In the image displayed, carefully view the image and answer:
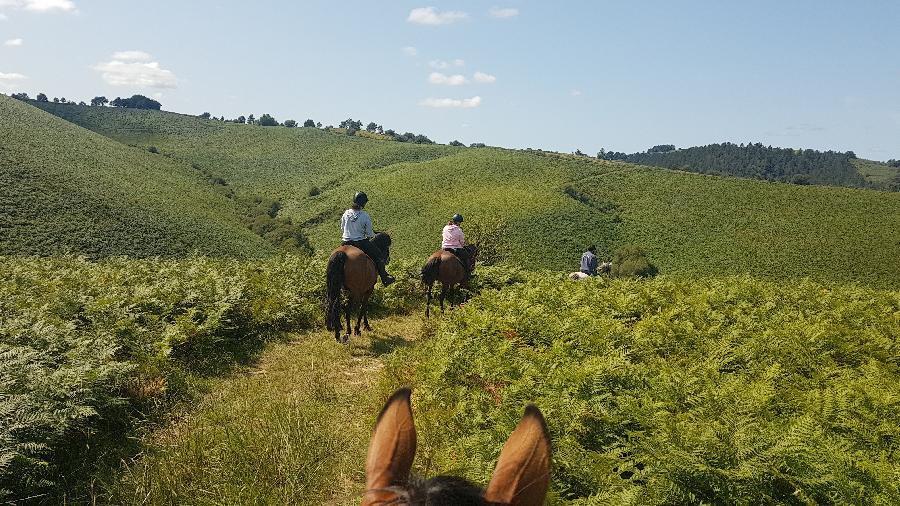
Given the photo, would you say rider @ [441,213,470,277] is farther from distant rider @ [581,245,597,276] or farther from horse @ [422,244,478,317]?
distant rider @ [581,245,597,276]

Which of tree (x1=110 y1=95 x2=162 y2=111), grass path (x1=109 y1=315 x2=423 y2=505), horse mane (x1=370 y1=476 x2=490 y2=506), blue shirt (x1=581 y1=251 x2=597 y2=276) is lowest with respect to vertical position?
grass path (x1=109 y1=315 x2=423 y2=505)

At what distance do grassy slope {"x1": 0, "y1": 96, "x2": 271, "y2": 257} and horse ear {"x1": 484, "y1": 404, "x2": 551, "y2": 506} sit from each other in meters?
47.5

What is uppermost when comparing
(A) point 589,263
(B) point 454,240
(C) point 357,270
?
(B) point 454,240

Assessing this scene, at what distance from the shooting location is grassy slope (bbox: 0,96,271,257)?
46562 mm

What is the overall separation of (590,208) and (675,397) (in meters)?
86.6

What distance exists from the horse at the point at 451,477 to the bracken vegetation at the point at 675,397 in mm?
915

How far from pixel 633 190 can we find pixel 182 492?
103 m

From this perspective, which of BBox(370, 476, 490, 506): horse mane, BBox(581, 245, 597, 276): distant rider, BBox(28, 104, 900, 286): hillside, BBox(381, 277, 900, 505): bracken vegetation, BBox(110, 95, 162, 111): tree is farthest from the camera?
BBox(110, 95, 162, 111): tree

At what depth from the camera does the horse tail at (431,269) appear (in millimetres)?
13826

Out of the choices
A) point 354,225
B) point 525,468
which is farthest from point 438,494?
point 354,225

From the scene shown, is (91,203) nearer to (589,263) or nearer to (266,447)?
(589,263)

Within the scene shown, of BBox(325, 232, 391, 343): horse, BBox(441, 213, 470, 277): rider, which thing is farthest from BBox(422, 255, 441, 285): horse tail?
BBox(325, 232, 391, 343): horse

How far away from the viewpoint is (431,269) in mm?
13836

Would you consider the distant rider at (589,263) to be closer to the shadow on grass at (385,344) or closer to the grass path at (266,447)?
the shadow on grass at (385,344)
